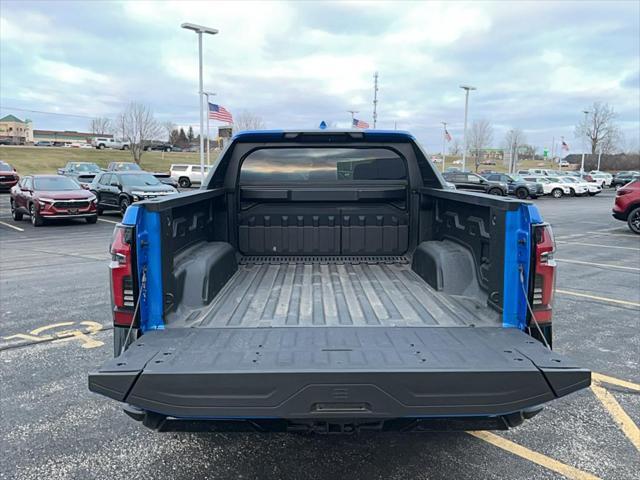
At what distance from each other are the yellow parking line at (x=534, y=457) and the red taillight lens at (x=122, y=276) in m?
2.45

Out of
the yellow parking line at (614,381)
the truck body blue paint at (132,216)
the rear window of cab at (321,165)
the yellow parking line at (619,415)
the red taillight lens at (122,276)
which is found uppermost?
the rear window of cab at (321,165)

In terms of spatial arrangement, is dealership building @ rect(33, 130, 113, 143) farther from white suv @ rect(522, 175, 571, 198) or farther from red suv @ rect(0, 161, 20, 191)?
white suv @ rect(522, 175, 571, 198)

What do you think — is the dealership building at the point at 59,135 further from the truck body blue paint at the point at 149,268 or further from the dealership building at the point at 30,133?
the truck body blue paint at the point at 149,268

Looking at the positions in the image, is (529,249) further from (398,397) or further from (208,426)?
(208,426)

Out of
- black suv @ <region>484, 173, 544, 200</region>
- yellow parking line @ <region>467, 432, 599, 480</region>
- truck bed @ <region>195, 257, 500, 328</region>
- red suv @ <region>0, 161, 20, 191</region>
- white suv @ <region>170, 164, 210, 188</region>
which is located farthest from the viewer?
white suv @ <region>170, 164, 210, 188</region>

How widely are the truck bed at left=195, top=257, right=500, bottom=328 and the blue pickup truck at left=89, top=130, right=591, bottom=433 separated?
2cm

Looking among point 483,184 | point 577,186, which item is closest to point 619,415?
point 483,184

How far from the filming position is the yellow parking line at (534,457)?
2945 millimetres

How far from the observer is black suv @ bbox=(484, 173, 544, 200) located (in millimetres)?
31797

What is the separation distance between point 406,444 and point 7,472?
244 centimetres

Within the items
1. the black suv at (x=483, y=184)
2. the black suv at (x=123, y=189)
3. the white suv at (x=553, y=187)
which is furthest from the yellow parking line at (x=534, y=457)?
the white suv at (x=553, y=187)

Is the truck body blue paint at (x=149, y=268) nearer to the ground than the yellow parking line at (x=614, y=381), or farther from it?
farther from it

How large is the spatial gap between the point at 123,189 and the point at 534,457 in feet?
55.1

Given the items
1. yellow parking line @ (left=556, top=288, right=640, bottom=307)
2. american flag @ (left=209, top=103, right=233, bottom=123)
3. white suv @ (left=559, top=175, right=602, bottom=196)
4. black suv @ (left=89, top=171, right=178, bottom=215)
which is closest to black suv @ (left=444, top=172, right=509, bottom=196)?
white suv @ (left=559, top=175, right=602, bottom=196)
